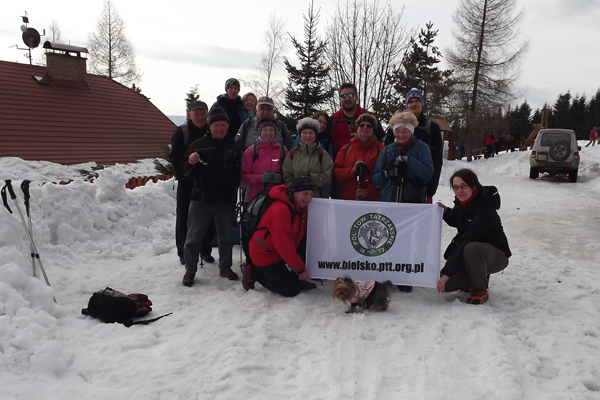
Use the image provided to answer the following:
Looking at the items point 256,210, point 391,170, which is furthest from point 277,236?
point 391,170

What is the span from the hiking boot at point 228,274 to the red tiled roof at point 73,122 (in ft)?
45.7

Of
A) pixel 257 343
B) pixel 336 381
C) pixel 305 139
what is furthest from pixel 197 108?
pixel 336 381

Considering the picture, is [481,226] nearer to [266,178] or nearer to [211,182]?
[266,178]

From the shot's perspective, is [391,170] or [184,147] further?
[184,147]

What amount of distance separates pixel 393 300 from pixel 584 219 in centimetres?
746

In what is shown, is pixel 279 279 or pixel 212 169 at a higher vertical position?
pixel 212 169

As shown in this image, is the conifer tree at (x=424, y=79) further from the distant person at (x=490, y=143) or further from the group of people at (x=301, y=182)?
the group of people at (x=301, y=182)

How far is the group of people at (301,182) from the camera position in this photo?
464 cm

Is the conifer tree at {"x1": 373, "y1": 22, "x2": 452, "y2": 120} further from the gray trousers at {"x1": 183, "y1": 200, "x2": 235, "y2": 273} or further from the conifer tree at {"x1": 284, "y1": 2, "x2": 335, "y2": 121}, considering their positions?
the gray trousers at {"x1": 183, "y1": 200, "x2": 235, "y2": 273}

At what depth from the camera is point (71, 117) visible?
18.9 m

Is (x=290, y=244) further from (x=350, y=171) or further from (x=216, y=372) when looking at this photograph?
(x=216, y=372)

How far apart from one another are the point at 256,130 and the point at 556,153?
15.7m

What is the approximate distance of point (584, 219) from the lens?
9.72 m

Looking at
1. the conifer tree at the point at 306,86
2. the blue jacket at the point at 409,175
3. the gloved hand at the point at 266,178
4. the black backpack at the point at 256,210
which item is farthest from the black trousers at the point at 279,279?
the conifer tree at the point at 306,86
